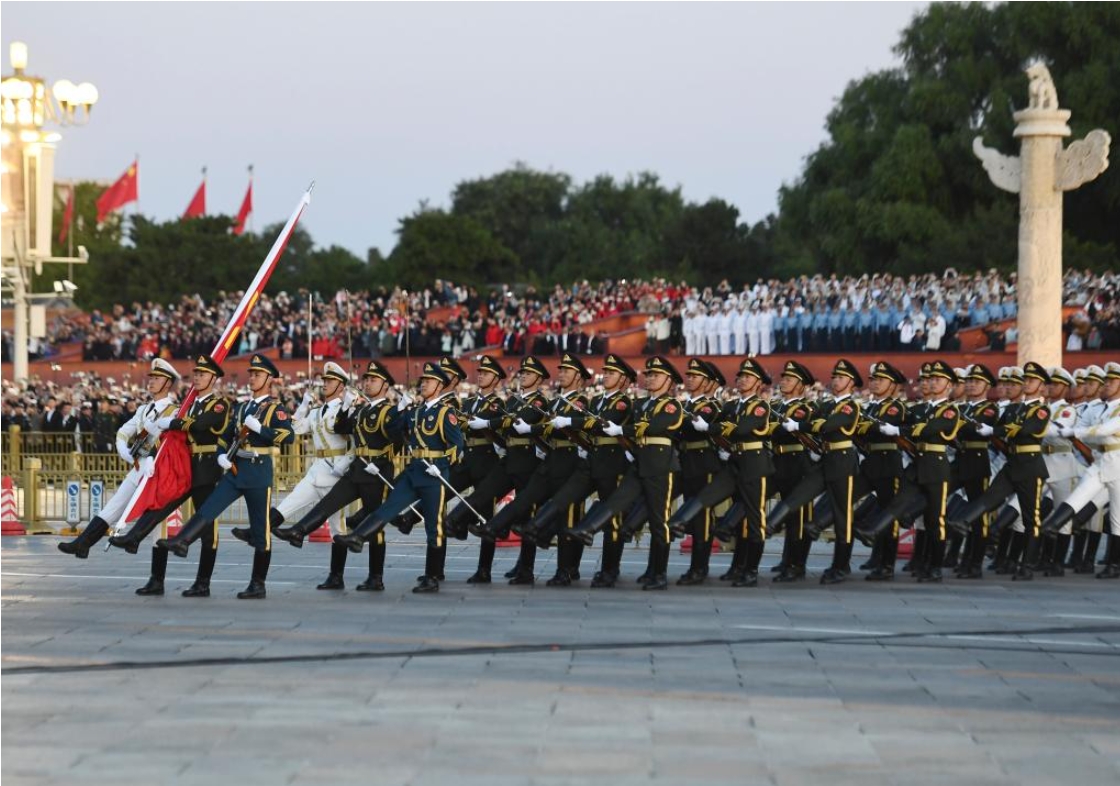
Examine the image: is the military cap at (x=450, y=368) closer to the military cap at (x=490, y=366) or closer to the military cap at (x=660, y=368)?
the military cap at (x=490, y=366)

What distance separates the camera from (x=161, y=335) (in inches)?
1767

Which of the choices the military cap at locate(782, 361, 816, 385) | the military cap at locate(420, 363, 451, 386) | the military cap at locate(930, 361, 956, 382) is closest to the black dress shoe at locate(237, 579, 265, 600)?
the military cap at locate(420, 363, 451, 386)

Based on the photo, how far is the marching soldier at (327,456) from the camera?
621 inches

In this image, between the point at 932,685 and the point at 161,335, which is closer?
the point at 932,685

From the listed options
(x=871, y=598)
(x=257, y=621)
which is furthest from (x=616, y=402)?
(x=257, y=621)

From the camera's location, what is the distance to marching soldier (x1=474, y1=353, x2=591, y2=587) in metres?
15.9

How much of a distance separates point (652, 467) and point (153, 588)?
13.7 ft

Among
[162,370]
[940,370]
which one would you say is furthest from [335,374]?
[940,370]

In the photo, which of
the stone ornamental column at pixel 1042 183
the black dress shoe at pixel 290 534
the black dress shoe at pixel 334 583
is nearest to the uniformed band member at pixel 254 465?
the black dress shoe at pixel 290 534

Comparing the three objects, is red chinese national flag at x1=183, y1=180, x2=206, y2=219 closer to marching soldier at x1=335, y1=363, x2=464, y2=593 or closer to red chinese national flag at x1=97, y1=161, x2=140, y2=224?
red chinese national flag at x1=97, y1=161, x2=140, y2=224

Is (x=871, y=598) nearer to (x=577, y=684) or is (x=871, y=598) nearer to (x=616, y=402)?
(x=616, y=402)

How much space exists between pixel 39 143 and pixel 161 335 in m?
10.1

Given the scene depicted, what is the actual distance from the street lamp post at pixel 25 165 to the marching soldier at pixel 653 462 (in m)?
19.1

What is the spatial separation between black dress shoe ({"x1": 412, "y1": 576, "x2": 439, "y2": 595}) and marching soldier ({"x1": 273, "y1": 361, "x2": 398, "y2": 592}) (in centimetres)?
38
